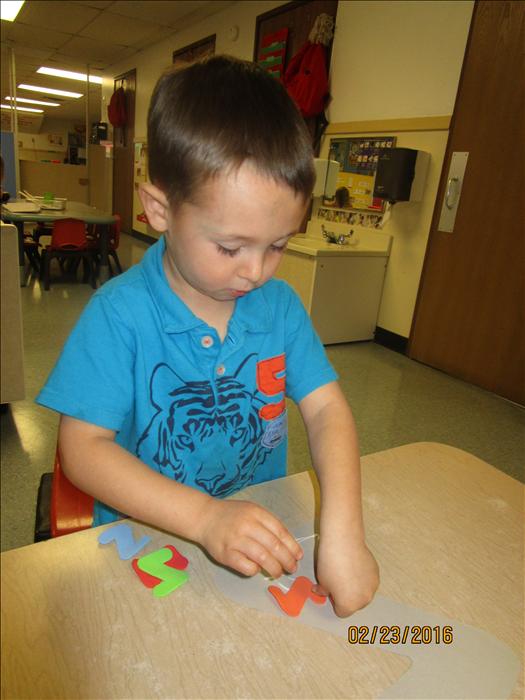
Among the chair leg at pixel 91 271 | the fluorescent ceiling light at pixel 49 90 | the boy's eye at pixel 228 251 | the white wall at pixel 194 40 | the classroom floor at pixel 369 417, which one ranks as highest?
the fluorescent ceiling light at pixel 49 90

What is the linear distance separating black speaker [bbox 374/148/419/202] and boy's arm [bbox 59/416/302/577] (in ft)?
8.54

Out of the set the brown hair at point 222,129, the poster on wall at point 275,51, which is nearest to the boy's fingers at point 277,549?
the brown hair at point 222,129

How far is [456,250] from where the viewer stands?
8.92 ft

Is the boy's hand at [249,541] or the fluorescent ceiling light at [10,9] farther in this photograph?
the fluorescent ceiling light at [10,9]

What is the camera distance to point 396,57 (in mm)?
2912

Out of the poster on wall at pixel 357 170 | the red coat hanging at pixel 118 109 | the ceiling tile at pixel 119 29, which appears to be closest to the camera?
the poster on wall at pixel 357 170

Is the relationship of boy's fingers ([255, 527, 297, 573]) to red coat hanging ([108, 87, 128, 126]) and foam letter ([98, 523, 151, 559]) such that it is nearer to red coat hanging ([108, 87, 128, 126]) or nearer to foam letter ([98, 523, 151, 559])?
foam letter ([98, 523, 151, 559])

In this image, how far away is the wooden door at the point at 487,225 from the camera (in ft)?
7.79

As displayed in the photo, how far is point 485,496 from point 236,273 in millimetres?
450

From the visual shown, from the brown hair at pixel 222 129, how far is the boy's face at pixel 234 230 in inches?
0.6

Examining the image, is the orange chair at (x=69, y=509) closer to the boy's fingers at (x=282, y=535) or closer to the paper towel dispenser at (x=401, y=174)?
the boy's fingers at (x=282, y=535)

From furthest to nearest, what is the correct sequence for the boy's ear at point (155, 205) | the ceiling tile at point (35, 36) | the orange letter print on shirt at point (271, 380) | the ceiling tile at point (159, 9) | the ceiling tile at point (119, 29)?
the ceiling tile at point (35, 36) < the ceiling tile at point (119, 29) < the ceiling tile at point (159, 9) < the orange letter print on shirt at point (271, 380) < the boy's ear at point (155, 205)

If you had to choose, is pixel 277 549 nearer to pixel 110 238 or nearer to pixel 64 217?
pixel 64 217

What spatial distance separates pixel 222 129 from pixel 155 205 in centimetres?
13
